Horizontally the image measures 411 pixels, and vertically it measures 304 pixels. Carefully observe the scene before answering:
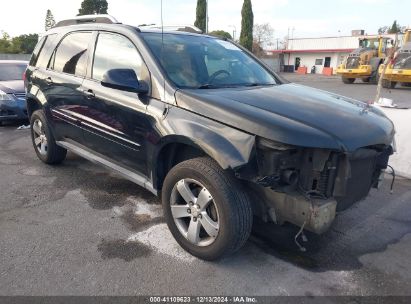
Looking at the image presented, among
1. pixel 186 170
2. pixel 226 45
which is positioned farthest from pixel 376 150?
pixel 226 45

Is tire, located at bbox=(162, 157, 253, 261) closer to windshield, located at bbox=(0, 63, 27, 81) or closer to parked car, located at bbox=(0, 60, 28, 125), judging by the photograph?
parked car, located at bbox=(0, 60, 28, 125)

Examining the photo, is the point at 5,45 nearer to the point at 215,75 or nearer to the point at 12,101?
the point at 12,101

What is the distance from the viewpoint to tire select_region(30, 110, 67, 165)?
5.05 m

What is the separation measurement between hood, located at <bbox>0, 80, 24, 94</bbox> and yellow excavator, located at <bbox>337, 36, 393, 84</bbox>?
19363mm

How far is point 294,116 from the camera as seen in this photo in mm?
2773

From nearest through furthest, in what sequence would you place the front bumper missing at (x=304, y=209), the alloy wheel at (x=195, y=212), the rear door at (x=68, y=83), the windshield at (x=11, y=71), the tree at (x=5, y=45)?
the front bumper missing at (x=304, y=209)
the alloy wheel at (x=195, y=212)
the rear door at (x=68, y=83)
the windshield at (x=11, y=71)
the tree at (x=5, y=45)

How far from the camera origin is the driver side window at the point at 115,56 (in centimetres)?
354

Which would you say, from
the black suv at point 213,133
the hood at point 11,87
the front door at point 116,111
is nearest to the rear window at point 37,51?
the black suv at point 213,133

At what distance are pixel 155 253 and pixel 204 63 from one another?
1868mm

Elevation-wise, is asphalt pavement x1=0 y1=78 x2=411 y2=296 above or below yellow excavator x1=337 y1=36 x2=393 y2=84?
below

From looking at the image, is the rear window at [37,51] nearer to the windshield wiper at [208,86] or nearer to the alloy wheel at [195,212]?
the windshield wiper at [208,86]

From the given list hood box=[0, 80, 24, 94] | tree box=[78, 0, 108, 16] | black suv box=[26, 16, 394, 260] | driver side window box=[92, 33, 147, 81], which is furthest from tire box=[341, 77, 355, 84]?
tree box=[78, 0, 108, 16]

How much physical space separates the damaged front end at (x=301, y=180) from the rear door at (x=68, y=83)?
2.33 meters

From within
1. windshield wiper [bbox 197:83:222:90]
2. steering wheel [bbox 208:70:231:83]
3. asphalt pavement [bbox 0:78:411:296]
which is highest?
steering wheel [bbox 208:70:231:83]
